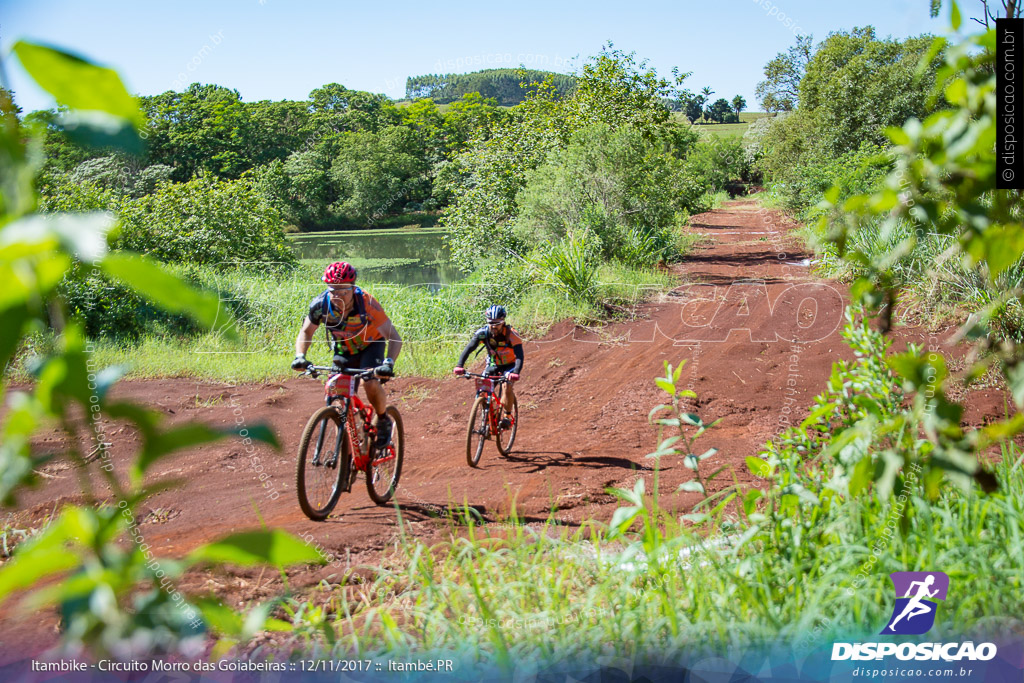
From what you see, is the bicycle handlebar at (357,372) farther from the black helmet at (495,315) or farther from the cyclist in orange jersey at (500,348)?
the black helmet at (495,315)

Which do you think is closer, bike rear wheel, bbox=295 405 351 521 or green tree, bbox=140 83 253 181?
bike rear wheel, bbox=295 405 351 521

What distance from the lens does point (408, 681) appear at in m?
2.49

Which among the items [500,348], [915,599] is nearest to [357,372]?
[500,348]

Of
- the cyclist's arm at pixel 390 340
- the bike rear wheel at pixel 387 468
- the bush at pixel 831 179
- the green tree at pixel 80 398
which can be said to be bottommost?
the bike rear wheel at pixel 387 468

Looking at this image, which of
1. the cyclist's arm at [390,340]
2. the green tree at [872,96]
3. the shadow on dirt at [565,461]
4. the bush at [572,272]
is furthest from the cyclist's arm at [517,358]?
the green tree at [872,96]

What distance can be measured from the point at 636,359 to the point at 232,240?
11508mm

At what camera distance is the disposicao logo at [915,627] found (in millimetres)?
2244

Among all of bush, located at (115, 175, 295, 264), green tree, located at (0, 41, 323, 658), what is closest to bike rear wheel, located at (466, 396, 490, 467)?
green tree, located at (0, 41, 323, 658)

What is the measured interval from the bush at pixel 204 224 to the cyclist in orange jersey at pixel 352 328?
1108 centimetres

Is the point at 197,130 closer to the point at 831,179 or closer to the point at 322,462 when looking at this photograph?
the point at 831,179

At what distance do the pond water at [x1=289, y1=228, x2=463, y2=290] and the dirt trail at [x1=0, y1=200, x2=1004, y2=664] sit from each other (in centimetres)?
1017

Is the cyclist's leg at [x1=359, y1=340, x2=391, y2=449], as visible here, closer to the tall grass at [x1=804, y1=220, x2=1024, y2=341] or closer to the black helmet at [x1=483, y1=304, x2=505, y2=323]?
the black helmet at [x1=483, y1=304, x2=505, y2=323]

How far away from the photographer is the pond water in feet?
94.4

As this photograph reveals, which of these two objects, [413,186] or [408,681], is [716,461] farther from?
[413,186]
